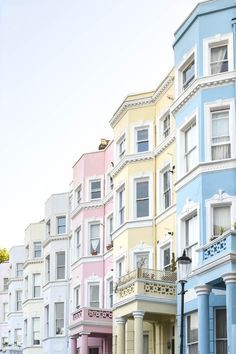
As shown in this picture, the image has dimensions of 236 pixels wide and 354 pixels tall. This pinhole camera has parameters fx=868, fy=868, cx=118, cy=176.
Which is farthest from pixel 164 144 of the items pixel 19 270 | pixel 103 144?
pixel 19 270

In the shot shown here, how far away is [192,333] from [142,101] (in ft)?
34.2

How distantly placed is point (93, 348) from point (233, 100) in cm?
1566

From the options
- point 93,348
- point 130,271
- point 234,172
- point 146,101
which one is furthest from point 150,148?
point 93,348

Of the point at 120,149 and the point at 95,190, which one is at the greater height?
the point at 120,149

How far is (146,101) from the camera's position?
111 ft

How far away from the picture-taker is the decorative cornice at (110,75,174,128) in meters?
32.2

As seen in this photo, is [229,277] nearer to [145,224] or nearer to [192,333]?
[192,333]

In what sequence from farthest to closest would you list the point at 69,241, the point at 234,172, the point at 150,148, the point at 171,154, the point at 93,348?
the point at 69,241, the point at 93,348, the point at 150,148, the point at 171,154, the point at 234,172

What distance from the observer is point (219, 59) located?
28.2 metres

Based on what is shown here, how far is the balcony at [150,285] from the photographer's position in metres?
28.8

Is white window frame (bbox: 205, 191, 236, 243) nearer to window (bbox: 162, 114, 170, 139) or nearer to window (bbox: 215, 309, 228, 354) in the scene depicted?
window (bbox: 215, 309, 228, 354)

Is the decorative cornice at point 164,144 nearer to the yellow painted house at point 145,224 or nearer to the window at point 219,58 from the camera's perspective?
the yellow painted house at point 145,224

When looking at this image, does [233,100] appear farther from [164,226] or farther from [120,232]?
[120,232]

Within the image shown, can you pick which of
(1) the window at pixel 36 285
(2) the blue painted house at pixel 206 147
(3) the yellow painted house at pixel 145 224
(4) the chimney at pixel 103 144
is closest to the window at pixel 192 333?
(2) the blue painted house at pixel 206 147
